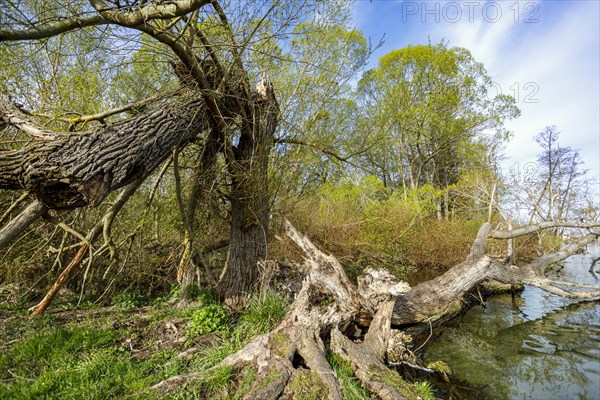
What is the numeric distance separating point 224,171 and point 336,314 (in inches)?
106

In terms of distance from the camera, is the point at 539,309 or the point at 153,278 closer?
the point at 153,278

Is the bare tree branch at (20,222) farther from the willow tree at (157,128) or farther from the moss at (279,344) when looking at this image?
the moss at (279,344)

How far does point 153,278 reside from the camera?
227 inches

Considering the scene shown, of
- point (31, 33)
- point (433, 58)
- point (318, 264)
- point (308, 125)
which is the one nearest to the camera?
point (31, 33)

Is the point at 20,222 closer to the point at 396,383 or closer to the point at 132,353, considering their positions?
the point at 132,353

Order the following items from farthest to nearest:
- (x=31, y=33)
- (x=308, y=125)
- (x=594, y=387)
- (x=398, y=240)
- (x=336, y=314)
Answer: (x=398, y=240), (x=308, y=125), (x=336, y=314), (x=594, y=387), (x=31, y=33)

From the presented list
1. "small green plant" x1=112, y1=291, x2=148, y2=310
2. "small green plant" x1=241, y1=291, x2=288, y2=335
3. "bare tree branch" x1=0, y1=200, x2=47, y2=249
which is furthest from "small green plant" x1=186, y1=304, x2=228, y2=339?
"bare tree branch" x1=0, y1=200, x2=47, y2=249

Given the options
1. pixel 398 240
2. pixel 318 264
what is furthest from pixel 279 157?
pixel 398 240

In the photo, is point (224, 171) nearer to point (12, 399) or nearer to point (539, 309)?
point (12, 399)

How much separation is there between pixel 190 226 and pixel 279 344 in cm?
216

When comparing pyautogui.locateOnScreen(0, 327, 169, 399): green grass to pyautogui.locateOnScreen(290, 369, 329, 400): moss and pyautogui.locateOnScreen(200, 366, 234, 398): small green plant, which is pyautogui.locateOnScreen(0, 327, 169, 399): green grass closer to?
pyautogui.locateOnScreen(200, 366, 234, 398): small green plant

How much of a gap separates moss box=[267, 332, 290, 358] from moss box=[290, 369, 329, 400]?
34 cm

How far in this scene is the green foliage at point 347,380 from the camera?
2754 mm

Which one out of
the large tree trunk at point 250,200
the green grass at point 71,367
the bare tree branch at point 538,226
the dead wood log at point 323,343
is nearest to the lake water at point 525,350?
the dead wood log at point 323,343
